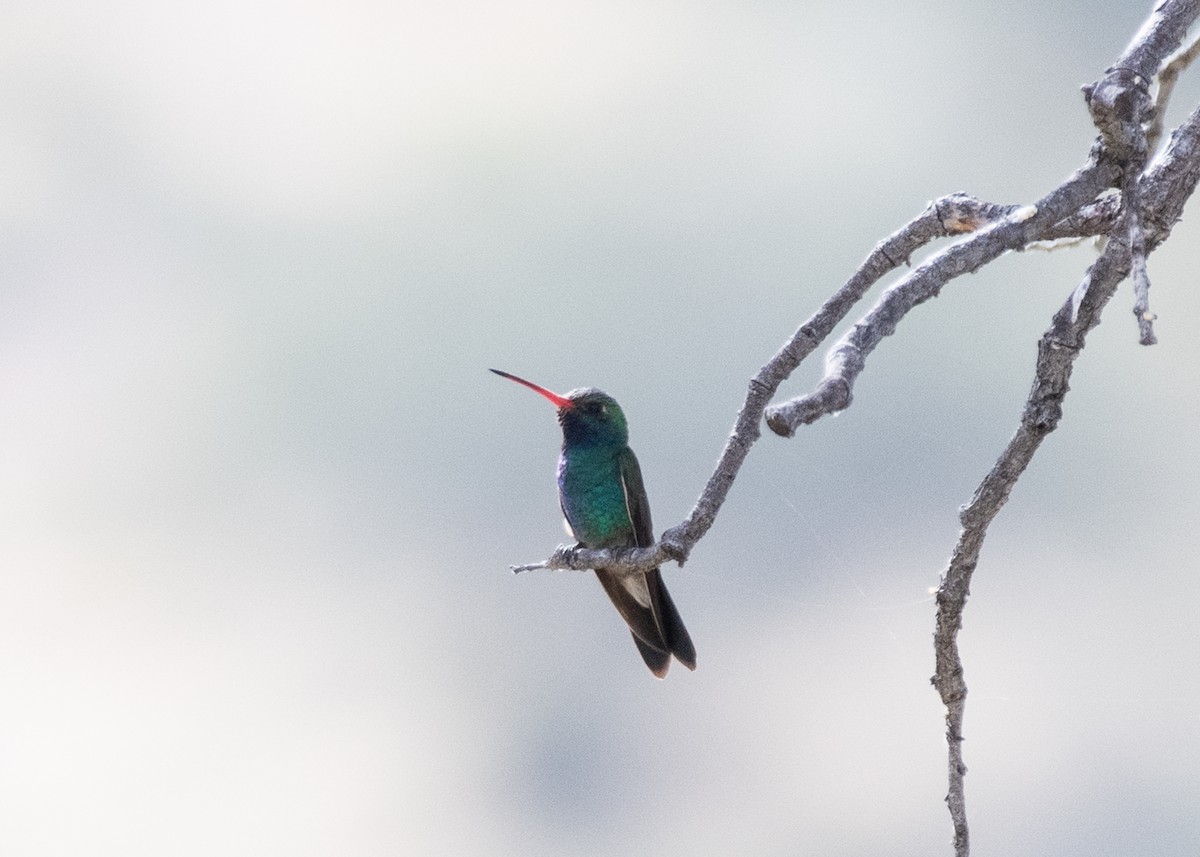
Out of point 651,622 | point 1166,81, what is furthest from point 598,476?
point 1166,81

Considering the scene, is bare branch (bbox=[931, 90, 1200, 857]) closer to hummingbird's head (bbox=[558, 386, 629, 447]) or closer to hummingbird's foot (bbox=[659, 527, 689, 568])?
hummingbird's foot (bbox=[659, 527, 689, 568])

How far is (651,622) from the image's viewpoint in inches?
239

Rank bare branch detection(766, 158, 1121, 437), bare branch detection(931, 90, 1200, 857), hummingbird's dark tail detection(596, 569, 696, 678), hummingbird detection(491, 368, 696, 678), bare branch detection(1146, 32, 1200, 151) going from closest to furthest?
bare branch detection(766, 158, 1121, 437) → bare branch detection(931, 90, 1200, 857) → bare branch detection(1146, 32, 1200, 151) → hummingbird's dark tail detection(596, 569, 696, 678) → hummingbird detection(491, 368, 696, 678)

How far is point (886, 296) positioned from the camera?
2641 mm

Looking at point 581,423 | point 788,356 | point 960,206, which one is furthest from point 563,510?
point 788,356

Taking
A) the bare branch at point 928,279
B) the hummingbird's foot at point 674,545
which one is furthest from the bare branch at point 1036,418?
the hummingbird's foot at point 674,545

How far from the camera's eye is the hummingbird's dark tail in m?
6.00

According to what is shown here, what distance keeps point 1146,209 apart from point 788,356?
1.08 metres

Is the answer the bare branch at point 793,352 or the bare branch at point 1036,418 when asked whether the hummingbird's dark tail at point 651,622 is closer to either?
the bare branch at point 793,352

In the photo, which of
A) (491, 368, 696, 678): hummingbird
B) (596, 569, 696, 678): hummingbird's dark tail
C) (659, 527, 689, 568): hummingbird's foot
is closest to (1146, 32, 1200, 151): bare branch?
(659, 527, 689, 568): hummingbird's foot

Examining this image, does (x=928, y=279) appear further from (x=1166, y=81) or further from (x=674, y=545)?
(x=1166, y=81)

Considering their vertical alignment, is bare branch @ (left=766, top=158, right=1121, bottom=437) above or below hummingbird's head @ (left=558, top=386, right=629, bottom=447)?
above

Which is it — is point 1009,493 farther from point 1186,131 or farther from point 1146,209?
point 1186,131

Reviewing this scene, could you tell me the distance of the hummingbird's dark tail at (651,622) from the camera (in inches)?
236
